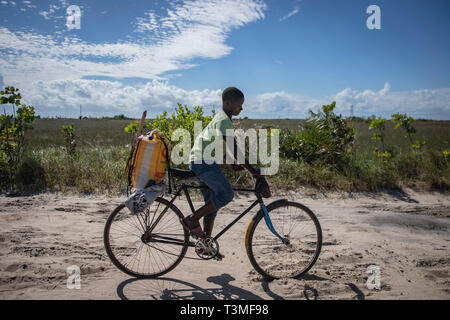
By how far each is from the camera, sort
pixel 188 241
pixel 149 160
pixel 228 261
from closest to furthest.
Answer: pixel 149 160
pixel 188 241
pixel 228 261

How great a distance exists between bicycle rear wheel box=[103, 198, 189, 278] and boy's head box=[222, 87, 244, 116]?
4.49 feet

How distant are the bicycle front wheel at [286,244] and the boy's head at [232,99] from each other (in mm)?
1261

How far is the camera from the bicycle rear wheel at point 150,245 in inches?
143

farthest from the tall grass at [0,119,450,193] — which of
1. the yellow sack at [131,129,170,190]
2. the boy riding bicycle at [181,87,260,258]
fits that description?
the boy riding bicycle at [181,87,260,258]

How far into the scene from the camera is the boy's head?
360 centimetres

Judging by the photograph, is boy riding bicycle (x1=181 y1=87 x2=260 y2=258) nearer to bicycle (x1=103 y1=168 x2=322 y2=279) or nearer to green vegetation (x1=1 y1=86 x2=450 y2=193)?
bicycle (x1=103 y1=168 x2=322 y2=279)

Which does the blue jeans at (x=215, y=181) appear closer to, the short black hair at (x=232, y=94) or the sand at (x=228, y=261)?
the short black hair at (x=232, y=94)

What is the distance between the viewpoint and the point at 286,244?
388 cm

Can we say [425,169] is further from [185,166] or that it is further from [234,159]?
[234,159]

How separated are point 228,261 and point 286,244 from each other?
0.85 metres

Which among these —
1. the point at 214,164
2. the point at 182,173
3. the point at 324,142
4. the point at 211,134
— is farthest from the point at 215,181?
the point at 324,142

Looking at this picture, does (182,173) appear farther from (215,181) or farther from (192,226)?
(192,226)

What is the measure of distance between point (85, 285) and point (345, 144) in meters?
7.42
